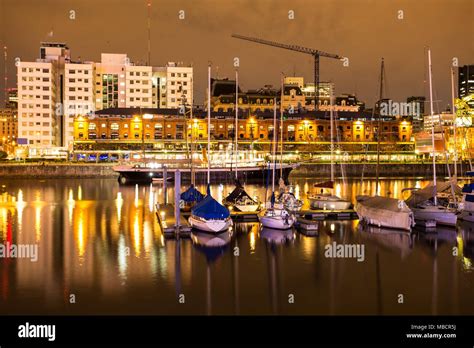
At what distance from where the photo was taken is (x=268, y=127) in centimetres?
12325

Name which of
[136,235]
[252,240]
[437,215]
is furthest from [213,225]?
[437,215]

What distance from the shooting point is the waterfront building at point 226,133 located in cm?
11344

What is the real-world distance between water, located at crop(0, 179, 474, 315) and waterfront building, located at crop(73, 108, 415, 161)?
74.7 m

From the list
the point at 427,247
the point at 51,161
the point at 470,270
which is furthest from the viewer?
the point at 51,161

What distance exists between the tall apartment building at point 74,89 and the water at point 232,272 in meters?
85.7

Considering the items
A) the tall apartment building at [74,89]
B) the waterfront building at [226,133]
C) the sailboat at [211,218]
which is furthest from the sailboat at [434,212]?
the tall apartment building at [74,89]

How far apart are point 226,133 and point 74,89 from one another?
37755mm

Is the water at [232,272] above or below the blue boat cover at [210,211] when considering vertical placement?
below

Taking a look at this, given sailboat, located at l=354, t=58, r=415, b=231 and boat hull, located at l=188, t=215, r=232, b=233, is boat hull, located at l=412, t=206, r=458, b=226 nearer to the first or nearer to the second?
sailboat, located at l=354, t=58, r=415, b=231

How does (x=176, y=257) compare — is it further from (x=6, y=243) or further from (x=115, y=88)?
(x=115, y=88)

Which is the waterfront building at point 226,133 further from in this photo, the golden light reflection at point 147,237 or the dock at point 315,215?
the golden light reflection at point 147,237

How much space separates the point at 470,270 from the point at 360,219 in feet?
45.3

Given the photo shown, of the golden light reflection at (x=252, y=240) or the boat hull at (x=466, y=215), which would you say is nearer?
the golden light reflection at (x=252, y=240)
